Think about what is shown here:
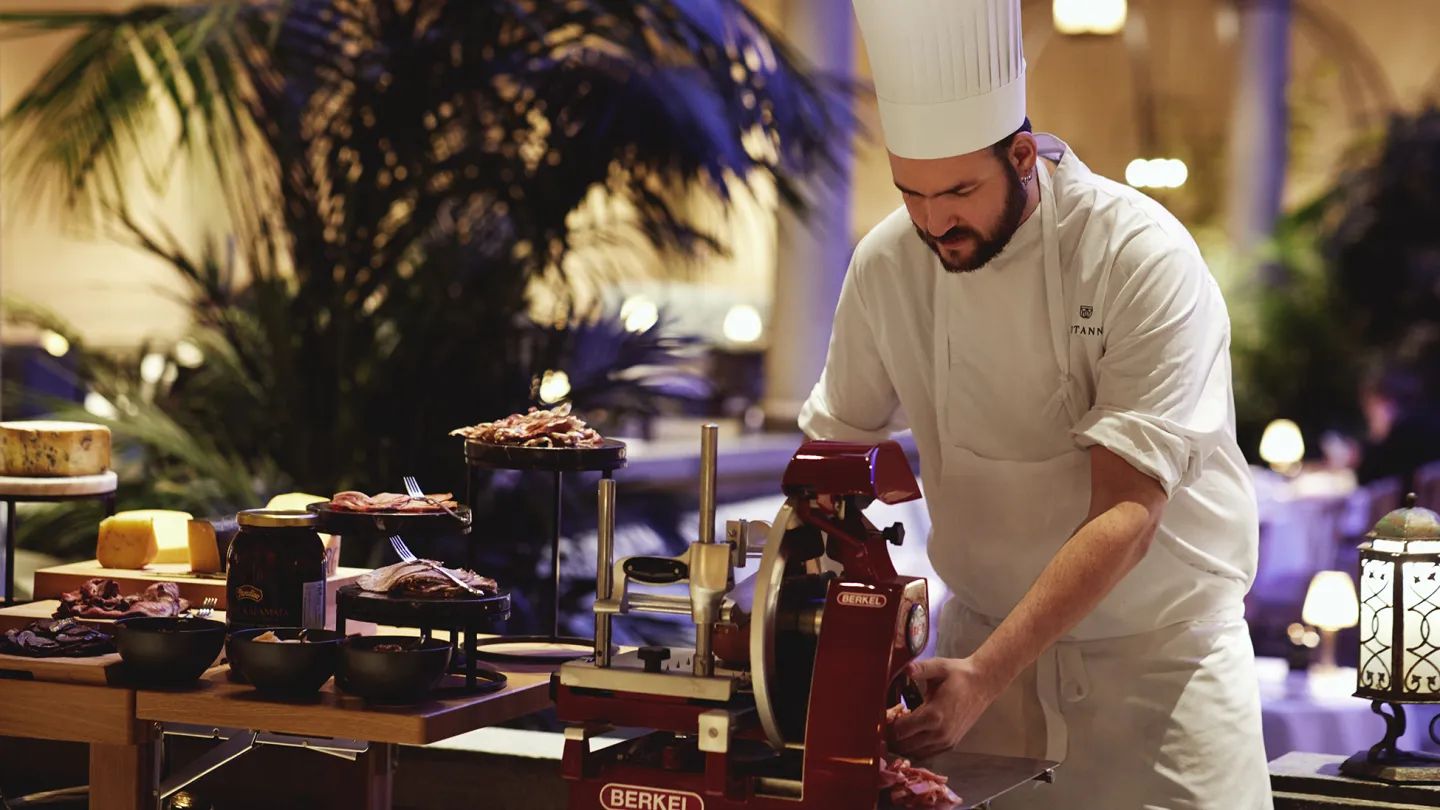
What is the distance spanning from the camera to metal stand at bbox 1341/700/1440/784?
2.62 m

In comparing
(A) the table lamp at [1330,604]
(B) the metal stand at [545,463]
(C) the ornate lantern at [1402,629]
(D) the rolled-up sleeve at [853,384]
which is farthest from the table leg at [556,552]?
(A) the table lamp at [1330,604]

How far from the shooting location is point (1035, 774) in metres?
1.93

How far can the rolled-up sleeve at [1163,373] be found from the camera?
6.87 feet

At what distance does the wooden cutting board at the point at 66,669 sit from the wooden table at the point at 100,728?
0.01 metres

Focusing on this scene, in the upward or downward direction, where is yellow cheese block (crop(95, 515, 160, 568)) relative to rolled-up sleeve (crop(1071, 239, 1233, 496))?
downward

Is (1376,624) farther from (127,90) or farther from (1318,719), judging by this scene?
(127,90)

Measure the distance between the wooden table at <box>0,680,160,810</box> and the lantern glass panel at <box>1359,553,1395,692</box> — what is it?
185 cm

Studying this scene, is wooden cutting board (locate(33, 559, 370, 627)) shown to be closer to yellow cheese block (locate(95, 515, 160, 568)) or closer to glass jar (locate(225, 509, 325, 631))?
yellow cheese block (locate(95, 515, 160, 568))

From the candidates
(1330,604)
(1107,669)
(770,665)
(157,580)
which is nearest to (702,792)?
(770,665)

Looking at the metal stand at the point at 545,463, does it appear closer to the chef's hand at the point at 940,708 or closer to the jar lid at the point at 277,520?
the jar lid at the point at 277,520

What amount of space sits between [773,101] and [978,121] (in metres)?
2.57

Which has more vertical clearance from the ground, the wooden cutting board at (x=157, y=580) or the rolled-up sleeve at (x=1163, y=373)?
the rolled-up sleeve at (x=1163, y=373)

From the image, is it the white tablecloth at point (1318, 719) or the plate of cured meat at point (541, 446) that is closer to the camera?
the plate of cured meat at point (541, 446)

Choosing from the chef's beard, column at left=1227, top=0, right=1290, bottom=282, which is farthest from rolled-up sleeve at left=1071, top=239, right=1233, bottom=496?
column at left=1227, top=0, right=1290, bottom=282
